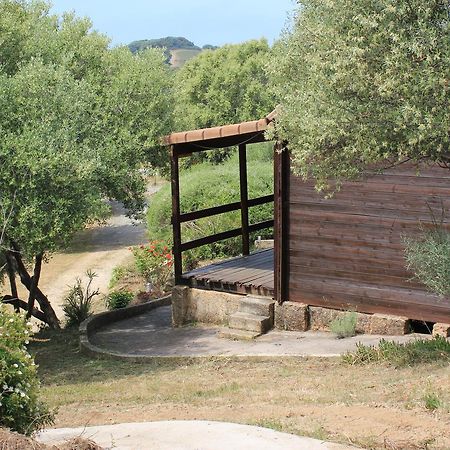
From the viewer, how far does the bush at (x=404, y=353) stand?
42.1 feet

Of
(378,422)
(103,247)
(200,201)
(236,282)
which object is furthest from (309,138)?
(103,247)

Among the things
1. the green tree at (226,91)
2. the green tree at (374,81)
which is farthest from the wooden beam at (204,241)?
the green tree at (226,91)

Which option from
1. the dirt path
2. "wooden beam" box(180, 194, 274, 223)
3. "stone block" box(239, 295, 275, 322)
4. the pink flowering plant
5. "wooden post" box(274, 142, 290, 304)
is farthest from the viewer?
the dirt path

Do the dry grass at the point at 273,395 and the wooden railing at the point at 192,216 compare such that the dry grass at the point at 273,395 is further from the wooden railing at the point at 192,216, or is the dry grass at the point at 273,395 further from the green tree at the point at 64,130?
the wooden railing at the point at 192,216

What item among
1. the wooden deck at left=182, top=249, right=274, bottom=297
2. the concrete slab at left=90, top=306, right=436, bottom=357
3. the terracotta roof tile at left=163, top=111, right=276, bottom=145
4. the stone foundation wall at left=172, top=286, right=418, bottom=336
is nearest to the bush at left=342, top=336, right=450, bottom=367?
the concrete slab at left=90, top=306, right=436, bottom=357

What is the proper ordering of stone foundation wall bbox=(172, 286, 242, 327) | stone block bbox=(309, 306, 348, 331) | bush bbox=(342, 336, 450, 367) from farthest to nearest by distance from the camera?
stone foundation wall bbox=(172, 286, 242, 327)
stone block bbox=(309, 306, 348, 331)
bush bbox=(342, 336, 450, 367)

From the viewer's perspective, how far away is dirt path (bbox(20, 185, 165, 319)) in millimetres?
31625

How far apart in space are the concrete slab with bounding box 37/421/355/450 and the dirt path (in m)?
17.3

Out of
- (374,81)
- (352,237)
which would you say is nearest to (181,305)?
(352,237)

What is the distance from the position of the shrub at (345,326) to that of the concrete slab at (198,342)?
142 mm

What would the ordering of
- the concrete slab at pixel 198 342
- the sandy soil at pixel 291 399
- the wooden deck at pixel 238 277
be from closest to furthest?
the sandy soil at pixel 291 399, the concrete slab at pixel 198 342, the wooden deck at pixel 238 277

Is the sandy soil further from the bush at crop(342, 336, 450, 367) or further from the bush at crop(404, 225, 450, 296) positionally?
the bush at crop(404, 225, 450, 296)

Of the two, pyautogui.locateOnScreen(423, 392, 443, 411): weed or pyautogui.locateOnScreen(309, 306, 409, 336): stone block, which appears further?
pyautogui.locateOnScreen(309, 306, 409, 336): stone block

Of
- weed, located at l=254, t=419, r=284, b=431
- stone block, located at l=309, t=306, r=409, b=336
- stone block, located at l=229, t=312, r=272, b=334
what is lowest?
stone block, located at l=229, t=312, r=272, b=334
